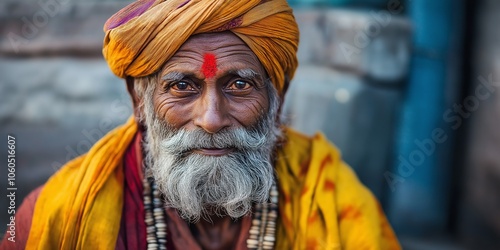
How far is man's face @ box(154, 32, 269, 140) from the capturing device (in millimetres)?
2379

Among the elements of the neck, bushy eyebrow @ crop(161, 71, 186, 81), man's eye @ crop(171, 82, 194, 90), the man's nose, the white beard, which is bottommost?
the neck

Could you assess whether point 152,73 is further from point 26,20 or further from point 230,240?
point 26,20

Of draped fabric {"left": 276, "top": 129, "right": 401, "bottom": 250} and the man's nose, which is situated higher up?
the man's nose

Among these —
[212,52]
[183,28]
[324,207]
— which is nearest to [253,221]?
[324,207]

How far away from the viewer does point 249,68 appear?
2439mm

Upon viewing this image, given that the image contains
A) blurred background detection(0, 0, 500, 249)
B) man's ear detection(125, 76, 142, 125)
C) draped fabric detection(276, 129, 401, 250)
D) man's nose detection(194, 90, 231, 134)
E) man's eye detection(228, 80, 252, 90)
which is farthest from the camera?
blurred background detection(0, 0, 500, 249)

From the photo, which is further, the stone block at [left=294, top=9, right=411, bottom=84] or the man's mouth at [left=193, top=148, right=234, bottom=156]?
the stone block at [left=294, top=9, right=411, bottom=84]

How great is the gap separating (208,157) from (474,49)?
89.6 inches

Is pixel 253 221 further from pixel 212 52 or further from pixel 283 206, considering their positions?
pixel 212 52

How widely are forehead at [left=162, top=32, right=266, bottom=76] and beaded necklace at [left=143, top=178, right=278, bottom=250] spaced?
1.86 ft

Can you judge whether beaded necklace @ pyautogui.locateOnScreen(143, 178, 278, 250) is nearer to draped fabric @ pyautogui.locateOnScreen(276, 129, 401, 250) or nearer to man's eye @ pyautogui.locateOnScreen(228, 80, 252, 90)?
draped fabric @ pyautogui.locateOnScreen(276, 129, 401, 250)

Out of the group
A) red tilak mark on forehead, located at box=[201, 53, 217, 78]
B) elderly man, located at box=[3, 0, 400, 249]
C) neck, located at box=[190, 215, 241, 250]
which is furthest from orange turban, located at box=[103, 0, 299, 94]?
neck, located at box=[190, 215, 241, 250]

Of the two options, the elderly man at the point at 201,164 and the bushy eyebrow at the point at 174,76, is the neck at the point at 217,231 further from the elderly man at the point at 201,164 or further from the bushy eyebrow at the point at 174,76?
the bushy eyebrow at the point at 174,76

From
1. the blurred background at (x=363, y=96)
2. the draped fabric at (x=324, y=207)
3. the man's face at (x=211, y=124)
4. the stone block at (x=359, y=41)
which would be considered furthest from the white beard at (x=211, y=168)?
the stone block at (x=359, y=41)
